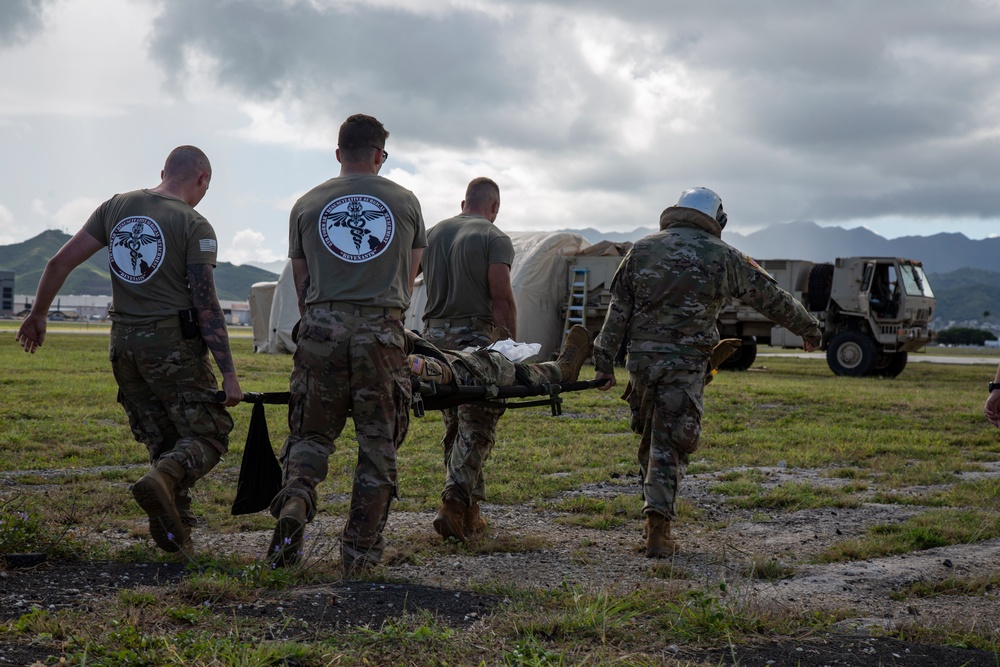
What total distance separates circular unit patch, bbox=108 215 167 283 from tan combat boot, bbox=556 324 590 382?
2.54 meters

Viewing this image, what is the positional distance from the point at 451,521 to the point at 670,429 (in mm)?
1292

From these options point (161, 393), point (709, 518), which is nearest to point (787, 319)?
point (709, 518)

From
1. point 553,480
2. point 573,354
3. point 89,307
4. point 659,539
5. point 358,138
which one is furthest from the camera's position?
point 89,307

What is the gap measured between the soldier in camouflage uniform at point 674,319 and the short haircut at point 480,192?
1.03 metres

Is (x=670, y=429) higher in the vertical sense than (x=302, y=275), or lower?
lower

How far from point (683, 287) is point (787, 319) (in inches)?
27.1

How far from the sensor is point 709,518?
610cm

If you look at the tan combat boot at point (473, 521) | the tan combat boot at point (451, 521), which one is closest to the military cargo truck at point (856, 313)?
the tan combat boot at point (473, 521)

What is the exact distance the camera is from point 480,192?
5.93 m

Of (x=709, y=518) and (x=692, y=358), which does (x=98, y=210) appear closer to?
(x=692, y=358)

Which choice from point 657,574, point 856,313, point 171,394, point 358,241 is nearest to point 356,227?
point 358,241

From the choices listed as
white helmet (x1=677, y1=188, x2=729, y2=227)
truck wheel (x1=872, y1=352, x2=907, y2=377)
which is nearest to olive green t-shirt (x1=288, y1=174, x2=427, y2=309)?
white helmet (x1=677, y1=188, x2=729, y2=227)

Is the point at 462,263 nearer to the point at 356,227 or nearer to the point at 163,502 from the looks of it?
the point at 356,227

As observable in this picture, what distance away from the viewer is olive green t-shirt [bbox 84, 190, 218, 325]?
15.1 ft
